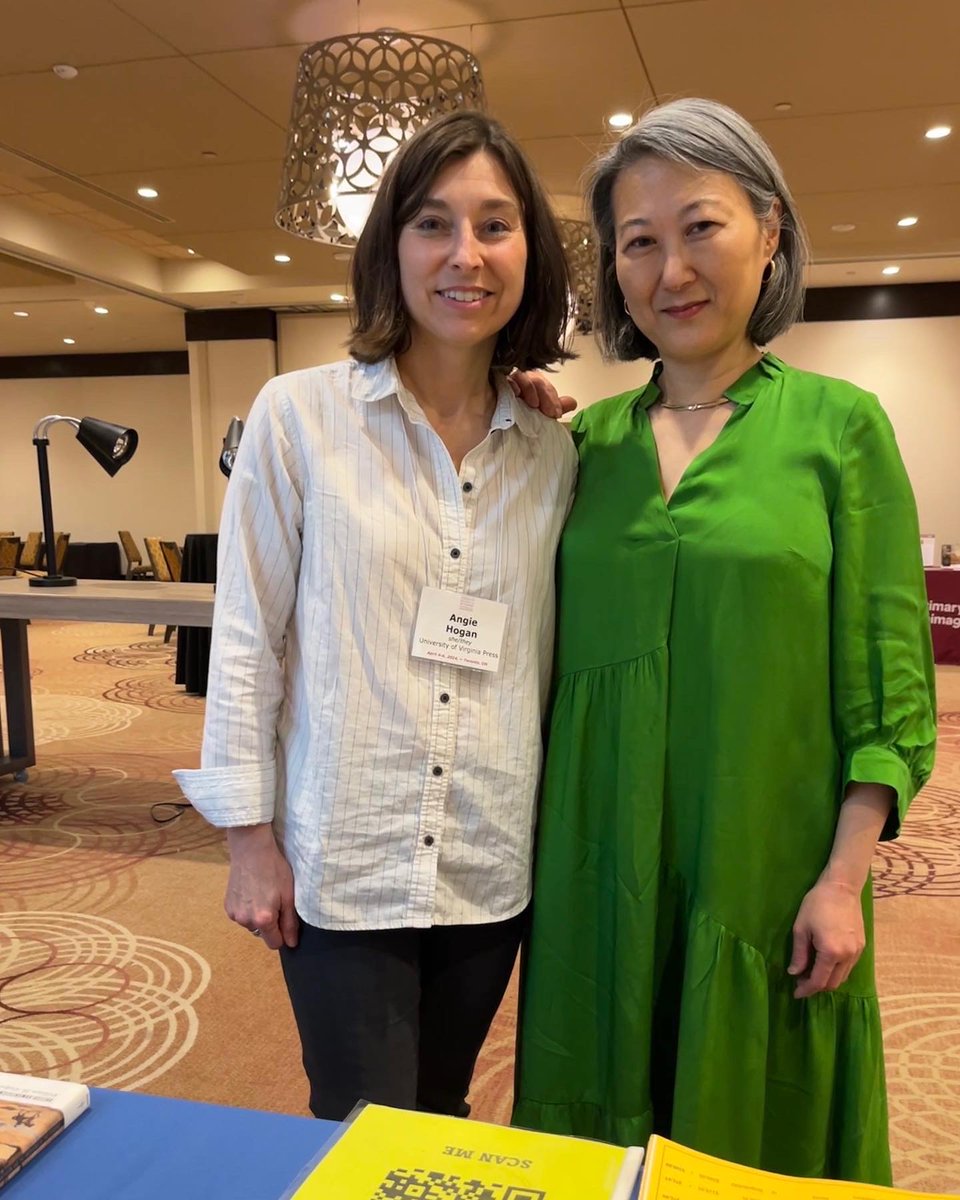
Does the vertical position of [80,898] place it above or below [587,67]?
below

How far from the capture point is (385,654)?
1.14 meters

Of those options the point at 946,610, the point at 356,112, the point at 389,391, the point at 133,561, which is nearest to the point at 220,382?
the point at 133,561

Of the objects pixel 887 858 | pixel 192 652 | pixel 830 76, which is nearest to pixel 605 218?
pixel 887 858

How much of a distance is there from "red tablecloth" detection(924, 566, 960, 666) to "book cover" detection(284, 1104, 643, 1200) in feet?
24.2

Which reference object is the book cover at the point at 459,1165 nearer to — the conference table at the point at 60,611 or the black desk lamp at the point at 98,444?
the conference table at the point at 60,611

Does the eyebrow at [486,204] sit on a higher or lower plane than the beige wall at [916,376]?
lower

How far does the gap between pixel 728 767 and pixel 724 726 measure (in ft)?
0.16

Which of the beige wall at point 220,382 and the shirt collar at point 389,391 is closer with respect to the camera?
the shirt collar at point 389,391

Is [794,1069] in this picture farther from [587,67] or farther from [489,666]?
[587,67]

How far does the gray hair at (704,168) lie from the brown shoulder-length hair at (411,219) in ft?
0.27

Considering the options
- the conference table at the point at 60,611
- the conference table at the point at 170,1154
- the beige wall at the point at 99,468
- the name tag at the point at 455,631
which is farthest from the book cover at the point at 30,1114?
the beige wall at the point at 99,468

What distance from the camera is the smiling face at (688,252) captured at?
3.83 feet

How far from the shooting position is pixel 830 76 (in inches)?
174

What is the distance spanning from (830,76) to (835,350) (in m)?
5.80
